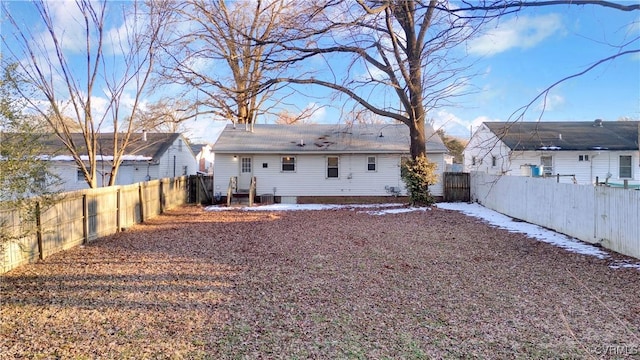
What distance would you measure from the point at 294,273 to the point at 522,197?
359 inches

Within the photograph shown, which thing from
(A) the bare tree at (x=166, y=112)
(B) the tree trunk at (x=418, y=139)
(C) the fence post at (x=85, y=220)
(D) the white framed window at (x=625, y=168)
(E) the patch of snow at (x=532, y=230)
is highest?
(A) the bare tree at (x=166, y=112)

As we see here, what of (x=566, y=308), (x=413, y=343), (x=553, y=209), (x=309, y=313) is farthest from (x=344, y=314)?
(x=553, y=209)

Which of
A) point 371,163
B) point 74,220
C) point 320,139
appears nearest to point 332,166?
point 320,139

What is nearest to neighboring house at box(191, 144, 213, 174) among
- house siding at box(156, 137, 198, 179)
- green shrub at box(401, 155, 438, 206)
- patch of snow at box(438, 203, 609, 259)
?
house siding at box(156, 137, 198, 179)

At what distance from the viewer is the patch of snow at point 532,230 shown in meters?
7.89

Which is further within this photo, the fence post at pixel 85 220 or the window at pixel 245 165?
the window at pixel 245 165

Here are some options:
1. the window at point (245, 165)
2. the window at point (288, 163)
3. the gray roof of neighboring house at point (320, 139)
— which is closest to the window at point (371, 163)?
the gray roof of neighboring house at point (320, 139)

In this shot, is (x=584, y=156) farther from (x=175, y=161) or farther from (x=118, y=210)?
(x=175, y=161)

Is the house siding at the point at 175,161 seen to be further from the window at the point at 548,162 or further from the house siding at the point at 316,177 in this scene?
the window at the point at 548,162

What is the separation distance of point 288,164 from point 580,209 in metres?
12.7

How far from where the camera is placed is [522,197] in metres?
12.4

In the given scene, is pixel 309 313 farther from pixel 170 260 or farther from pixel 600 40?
pixel 600 40

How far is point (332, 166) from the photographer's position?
19172 millimetres

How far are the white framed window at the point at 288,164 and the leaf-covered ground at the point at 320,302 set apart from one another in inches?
410
